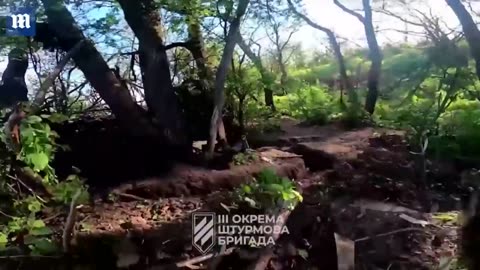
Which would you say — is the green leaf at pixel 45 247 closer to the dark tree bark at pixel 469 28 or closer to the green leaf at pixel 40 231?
the green leaf at pixel 40 231

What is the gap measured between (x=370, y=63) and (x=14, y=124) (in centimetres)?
64

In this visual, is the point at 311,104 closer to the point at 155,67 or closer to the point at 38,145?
the point at 155,67

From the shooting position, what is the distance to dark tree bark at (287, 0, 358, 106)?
3.17 feet

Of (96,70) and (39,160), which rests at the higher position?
(96,70)

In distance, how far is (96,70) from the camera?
0.95 meters

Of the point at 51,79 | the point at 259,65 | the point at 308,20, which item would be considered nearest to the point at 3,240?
the point at 51,79

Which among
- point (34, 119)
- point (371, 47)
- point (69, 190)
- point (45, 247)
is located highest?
point (371, 47)

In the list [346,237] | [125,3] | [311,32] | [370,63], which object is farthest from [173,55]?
[346,237]

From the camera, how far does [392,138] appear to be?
3.28ft

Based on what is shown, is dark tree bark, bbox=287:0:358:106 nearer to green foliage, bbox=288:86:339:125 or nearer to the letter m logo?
green foliage, bbox=288:86:339:125

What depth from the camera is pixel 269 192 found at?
0.97 metres

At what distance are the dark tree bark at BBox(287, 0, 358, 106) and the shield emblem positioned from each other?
323mm

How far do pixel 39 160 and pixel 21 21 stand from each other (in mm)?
240

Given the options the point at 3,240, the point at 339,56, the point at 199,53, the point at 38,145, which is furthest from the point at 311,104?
the point at 3,240
